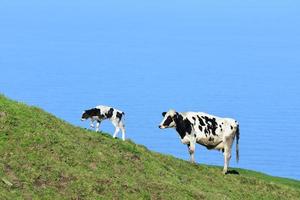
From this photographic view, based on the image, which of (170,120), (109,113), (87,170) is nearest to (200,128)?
(170,120)

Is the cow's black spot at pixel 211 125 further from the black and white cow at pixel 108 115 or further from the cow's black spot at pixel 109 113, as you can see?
the cow's black spot at pixel 109 113

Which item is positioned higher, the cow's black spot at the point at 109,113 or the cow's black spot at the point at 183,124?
the cow's black spot at the point at 109,113

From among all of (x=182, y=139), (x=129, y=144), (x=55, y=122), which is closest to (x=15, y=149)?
(x=55, y=122)

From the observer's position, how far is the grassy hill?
92.4ft

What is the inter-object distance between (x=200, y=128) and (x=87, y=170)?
9620mm

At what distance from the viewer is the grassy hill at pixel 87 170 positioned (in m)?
28.2

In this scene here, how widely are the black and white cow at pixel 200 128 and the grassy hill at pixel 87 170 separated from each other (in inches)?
54.9

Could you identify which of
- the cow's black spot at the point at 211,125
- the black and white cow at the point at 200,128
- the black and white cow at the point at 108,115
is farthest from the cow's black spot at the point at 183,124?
the black and white cow at the point at 108,115

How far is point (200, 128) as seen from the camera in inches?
1526

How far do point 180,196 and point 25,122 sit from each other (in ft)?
24.2

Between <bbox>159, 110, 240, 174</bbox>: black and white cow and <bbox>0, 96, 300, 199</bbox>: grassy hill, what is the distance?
1.39 m

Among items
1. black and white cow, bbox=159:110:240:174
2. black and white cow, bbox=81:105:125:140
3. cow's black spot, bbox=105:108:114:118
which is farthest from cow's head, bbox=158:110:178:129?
cow's black spot, bbox=105:108:114:118

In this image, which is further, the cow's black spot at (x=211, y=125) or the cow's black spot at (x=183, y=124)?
the cow's black spot at (x=211, y=125)

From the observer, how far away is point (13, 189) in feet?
88.5
